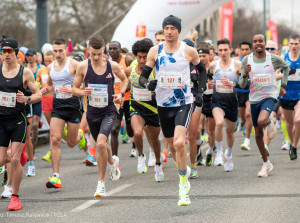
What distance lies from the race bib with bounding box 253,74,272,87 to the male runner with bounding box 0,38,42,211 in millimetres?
3607

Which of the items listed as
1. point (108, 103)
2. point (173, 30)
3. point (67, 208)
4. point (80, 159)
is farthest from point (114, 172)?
point (80, 159)

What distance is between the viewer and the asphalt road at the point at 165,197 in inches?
285

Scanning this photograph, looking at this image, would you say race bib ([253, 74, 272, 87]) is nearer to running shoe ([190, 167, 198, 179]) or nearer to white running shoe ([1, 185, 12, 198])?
running shoe ([190, 167, 198, 179])

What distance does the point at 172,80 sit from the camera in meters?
7.95

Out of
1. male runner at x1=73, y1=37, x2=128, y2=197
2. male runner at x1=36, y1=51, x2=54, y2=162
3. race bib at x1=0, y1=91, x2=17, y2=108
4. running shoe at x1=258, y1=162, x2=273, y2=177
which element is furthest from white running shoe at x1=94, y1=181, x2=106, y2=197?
male runner at x1=36, y1=51, x2=54, y2=162

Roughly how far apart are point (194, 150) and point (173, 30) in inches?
109

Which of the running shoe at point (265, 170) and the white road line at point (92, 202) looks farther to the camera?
the running shoe at point (265, 170)

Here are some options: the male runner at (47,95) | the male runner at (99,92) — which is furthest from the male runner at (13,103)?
the male runner at (47,95)

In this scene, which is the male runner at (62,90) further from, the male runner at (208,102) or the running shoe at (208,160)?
the running shoe at (208,160)

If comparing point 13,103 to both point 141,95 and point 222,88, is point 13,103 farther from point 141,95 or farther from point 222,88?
point 222,88

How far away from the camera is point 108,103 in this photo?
29.3 ft

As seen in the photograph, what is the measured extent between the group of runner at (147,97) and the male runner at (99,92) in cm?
1

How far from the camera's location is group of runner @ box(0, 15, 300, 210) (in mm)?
8016

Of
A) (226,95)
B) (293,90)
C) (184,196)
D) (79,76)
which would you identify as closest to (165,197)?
(184,196)
